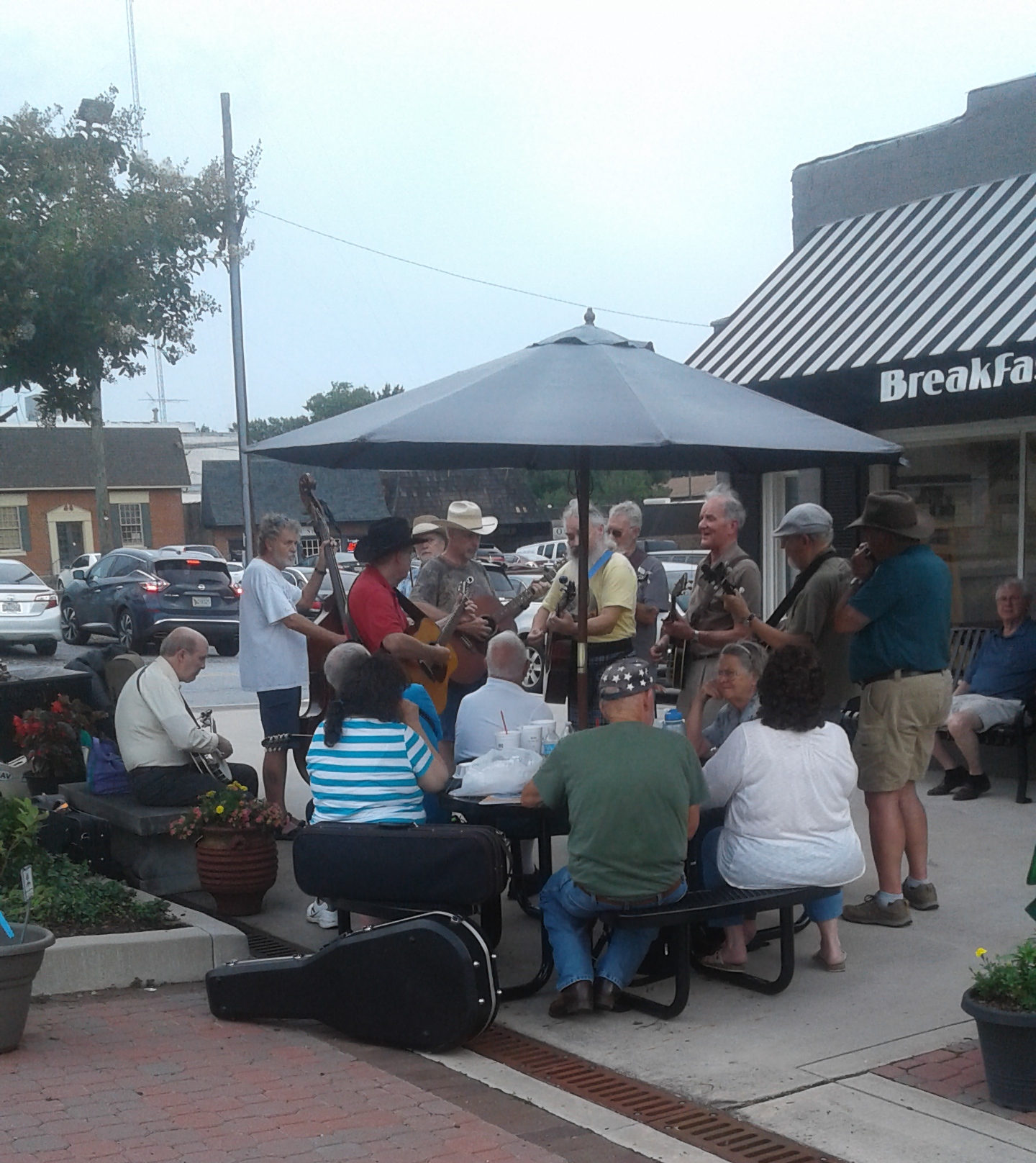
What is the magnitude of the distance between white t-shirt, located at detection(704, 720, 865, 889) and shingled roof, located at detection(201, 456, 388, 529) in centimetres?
4243

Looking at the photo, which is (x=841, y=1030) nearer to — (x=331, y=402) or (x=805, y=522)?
(x=805, y=522)

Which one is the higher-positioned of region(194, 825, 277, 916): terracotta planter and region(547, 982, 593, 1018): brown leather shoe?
region(194, 825, 277, 916): terracotta planter

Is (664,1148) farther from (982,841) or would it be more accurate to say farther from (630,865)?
(982,841)

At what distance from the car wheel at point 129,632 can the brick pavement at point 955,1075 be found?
1808 centimetres

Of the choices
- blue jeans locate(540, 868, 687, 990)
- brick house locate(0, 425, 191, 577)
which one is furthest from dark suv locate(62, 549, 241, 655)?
brick house locate(0, 425, 191, 577)

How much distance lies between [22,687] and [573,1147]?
5505 millimetres

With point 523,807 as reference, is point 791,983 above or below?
below

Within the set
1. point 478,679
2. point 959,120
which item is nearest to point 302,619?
point 478,679

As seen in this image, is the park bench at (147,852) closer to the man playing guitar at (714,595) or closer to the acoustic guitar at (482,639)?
the acoustic guitar at (482,639)

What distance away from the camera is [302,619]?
730cm

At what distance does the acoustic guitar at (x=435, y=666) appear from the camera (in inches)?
259

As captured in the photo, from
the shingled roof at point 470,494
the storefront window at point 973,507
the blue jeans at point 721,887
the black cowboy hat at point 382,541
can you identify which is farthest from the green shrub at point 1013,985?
the shingled roof at point 470,494

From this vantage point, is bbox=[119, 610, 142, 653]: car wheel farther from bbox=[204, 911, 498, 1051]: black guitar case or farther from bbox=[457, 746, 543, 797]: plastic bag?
bbox=[204, 911, 498, 1051]: black guitar case

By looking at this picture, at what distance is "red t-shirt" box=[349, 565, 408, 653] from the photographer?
248 inches
